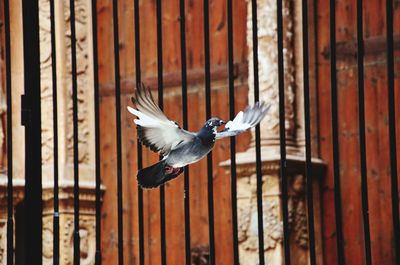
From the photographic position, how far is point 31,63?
3273mm

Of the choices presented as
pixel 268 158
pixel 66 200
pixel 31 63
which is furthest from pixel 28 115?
pixel 66 200

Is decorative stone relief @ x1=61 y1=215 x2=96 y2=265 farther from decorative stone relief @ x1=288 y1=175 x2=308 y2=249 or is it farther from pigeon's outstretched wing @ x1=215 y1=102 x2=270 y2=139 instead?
pigeon's outstretched wing @ x1=215 y1=102 x2=270 y2=139

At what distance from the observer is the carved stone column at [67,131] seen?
8250mm

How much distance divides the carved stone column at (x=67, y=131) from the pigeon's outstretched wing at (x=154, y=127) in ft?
17.4

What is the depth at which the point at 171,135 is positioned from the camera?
9.71 ft

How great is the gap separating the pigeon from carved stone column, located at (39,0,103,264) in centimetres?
529

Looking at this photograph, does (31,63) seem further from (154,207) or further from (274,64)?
(154,207)

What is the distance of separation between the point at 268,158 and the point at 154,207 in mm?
1562

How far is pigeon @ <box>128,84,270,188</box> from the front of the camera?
2865mm

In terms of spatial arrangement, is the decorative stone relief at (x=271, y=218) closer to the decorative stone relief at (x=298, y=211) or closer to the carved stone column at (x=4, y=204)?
the decorative stone relief at (x=298, y=211)

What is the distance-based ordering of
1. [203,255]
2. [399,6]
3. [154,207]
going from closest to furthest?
[399,6], [203,255], [154,207]

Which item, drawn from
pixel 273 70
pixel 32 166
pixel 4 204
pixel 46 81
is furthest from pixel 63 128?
pixel 32 166

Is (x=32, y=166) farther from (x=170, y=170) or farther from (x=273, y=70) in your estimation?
(x=273, y=70)

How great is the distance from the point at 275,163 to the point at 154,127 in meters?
3.95
